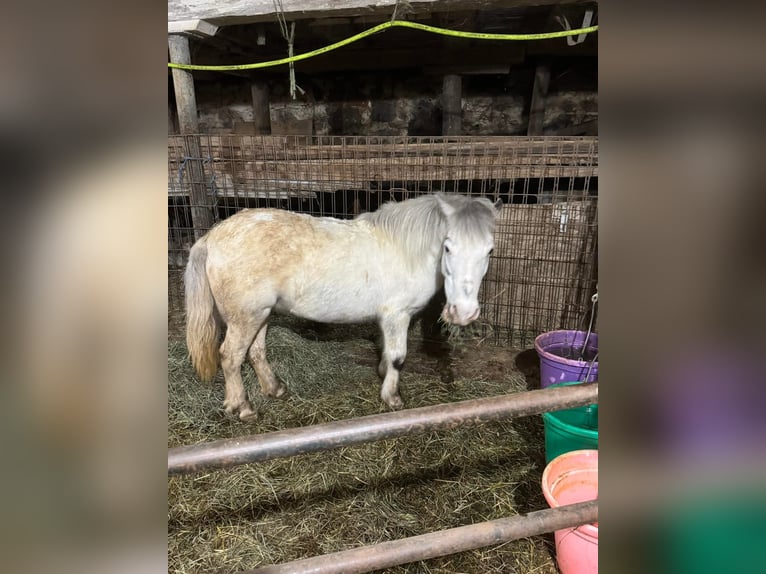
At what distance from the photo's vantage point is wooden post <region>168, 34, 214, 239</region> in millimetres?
3906

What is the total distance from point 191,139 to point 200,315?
6.48ft

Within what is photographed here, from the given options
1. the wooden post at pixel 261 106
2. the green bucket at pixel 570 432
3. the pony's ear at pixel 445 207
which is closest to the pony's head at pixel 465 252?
the pony's ear at pixel 445 207

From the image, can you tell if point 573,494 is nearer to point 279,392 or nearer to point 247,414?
point 247,414

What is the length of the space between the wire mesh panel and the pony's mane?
1.02m

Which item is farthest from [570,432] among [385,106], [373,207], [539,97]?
[385,106]

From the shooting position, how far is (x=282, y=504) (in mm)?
2262

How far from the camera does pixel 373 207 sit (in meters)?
5.62
